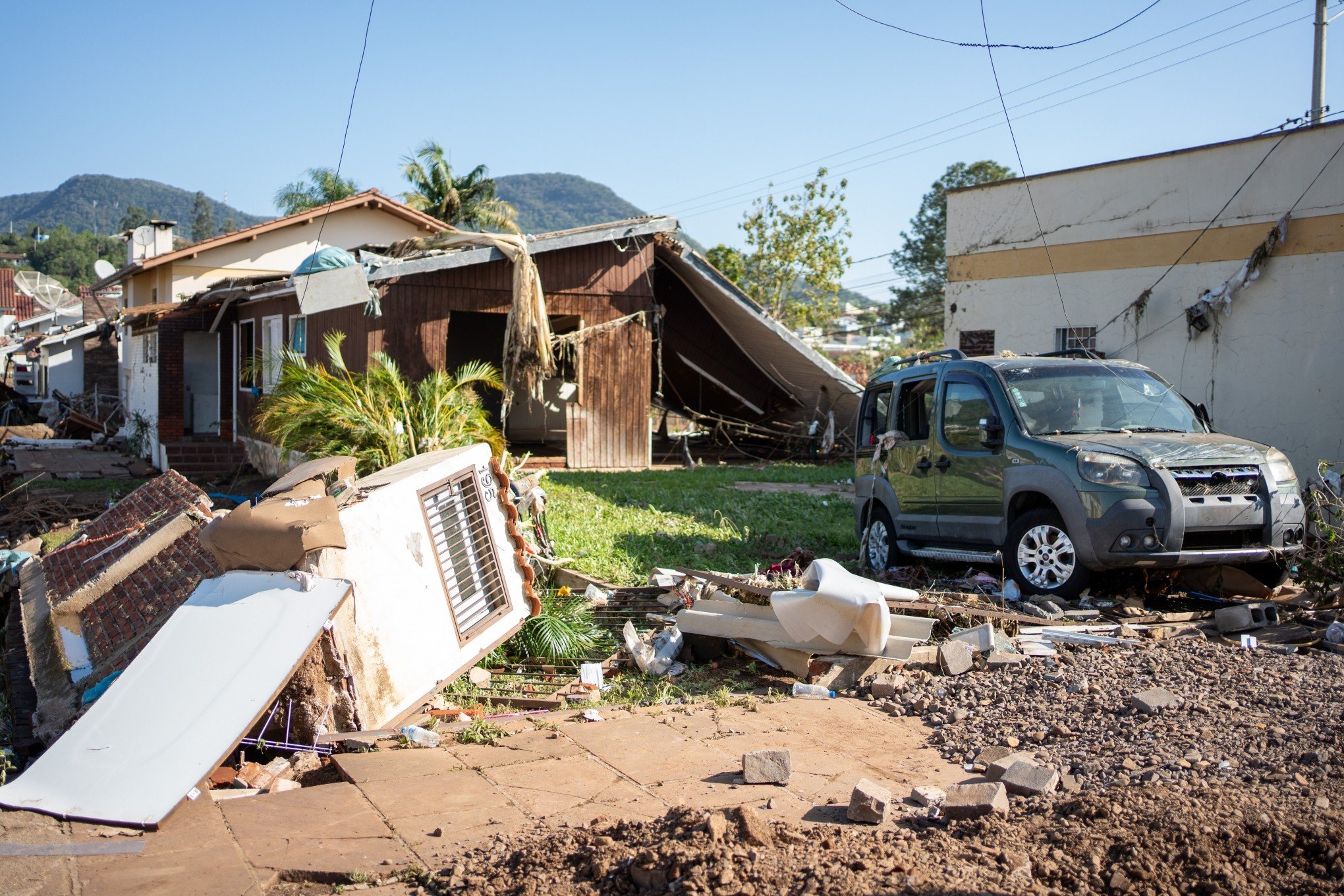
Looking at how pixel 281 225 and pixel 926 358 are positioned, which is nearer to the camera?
pixel 926 358

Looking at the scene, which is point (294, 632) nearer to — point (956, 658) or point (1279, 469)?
point (956, 658)

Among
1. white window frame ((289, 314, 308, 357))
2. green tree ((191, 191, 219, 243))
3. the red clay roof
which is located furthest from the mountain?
white window frame ((289, 314, 308, 357))

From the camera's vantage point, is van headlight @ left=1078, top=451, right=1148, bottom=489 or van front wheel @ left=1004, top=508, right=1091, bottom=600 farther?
van front wheel @ left=1004, top=508, right=1091, bottom=600

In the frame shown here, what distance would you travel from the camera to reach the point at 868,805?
13.2 feet

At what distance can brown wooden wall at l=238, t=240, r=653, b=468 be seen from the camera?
16344 mm

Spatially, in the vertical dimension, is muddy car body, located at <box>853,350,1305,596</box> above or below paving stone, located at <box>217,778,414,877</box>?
above

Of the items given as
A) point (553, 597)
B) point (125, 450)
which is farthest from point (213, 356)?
point (553, 597)

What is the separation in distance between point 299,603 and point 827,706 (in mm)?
2995

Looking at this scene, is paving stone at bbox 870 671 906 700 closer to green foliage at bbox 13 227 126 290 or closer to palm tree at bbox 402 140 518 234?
palm tree at bbox 402 140 518 234

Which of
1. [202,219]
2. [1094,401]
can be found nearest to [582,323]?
[1094,401]

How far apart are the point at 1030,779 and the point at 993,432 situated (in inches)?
189

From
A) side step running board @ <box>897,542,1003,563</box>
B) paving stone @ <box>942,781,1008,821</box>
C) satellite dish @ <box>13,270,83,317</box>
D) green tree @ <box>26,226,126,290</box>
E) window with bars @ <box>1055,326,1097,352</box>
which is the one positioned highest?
green tree @ <box>26,226,126,290</box>

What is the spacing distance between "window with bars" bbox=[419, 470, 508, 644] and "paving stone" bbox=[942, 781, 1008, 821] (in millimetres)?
3195

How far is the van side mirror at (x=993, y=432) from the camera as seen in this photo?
28.5 ft
